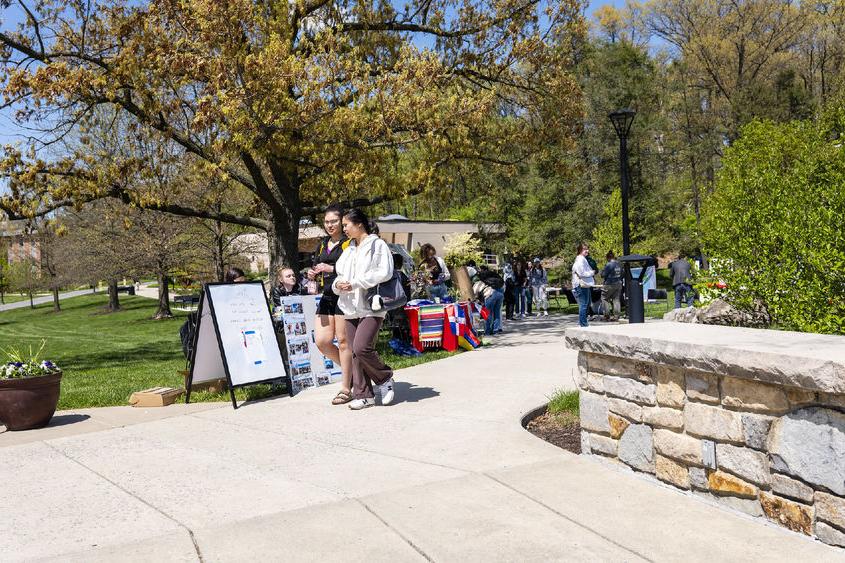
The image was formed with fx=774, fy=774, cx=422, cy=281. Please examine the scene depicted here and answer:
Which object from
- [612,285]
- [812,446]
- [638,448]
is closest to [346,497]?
[638,448]

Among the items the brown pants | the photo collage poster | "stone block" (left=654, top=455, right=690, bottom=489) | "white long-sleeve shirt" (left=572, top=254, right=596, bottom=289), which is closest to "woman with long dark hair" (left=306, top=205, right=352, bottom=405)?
the brown pants

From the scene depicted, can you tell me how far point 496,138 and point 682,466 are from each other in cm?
1264

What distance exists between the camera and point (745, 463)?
400 cm

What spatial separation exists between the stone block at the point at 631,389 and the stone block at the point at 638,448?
17cm

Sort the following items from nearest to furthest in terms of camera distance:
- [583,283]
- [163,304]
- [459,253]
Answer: [583,283]
[459,253]
[163,304]

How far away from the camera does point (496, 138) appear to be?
16359 millimetres

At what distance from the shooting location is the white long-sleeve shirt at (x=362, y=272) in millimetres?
6969

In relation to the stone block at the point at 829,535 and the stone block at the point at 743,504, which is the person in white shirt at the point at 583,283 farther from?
the stone block at the point at 829,535

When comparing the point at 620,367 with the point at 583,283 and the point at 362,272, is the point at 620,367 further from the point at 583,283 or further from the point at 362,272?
the point at 583,283

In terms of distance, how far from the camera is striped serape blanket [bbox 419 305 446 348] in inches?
467

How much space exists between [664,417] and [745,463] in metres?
0.58

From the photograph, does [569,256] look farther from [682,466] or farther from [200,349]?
[682,466]

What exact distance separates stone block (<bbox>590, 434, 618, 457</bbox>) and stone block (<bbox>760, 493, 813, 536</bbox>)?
1.14m

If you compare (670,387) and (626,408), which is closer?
(670,387)
